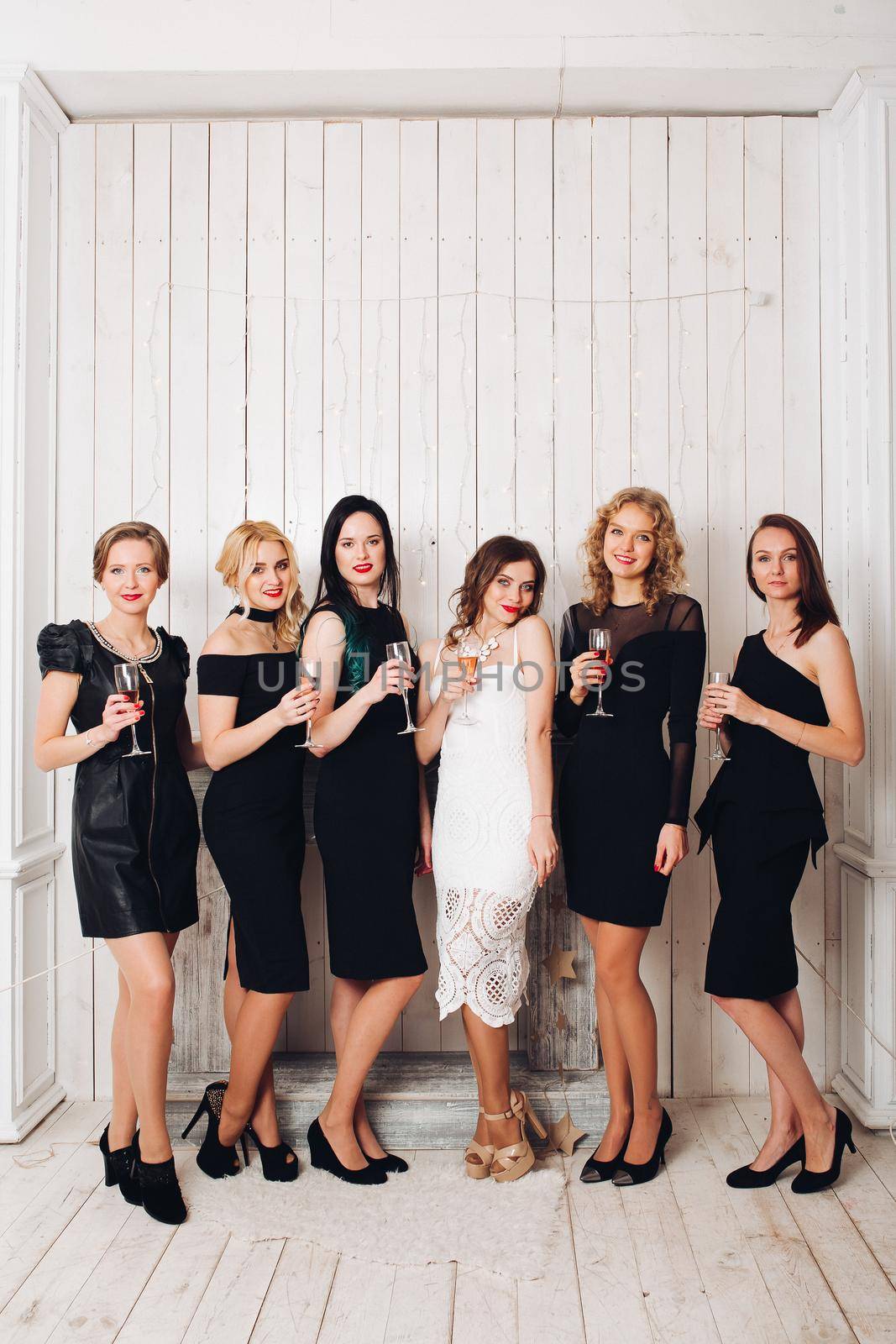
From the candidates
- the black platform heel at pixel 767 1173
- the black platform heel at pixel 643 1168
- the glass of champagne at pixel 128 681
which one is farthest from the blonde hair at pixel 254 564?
the black platform heel at pixel 767 1173

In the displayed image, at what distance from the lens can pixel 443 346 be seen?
130 inches

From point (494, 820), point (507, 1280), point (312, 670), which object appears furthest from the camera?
point (494, 820)

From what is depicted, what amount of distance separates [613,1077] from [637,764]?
0.92m

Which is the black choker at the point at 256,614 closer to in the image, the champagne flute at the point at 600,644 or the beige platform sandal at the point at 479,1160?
the champagne flute at the point at 600,644

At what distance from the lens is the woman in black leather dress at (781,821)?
2.57m

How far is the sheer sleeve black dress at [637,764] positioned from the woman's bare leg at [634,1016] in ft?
0.20

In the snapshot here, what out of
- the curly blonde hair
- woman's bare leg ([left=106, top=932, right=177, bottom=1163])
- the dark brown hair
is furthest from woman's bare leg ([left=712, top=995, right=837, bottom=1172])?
woman's bare leg ([left=106, top=932, right=177, bottom=1163])

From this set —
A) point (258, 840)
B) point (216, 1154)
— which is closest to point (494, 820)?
point (258, 840)

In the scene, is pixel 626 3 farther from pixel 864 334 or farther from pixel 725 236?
pixel 864 334

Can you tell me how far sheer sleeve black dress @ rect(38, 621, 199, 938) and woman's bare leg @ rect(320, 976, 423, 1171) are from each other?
59 centimetres

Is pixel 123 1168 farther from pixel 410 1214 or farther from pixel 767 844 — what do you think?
pixel 767 844

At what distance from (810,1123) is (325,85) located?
3616 millimetres

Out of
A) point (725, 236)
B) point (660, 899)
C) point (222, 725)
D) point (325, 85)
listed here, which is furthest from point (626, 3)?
point (660, 899)

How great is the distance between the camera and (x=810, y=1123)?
2584 mm
